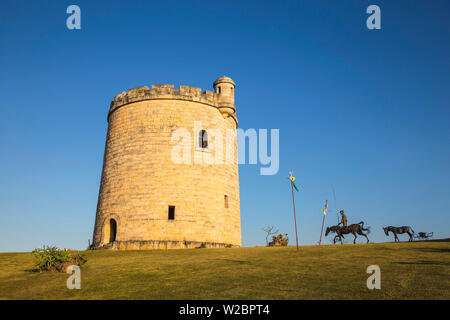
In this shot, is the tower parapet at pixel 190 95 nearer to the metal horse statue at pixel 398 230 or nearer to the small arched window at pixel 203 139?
the small arched window at pixel 203 139

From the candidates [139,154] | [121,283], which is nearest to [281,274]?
[121,283]

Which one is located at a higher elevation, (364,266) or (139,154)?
(139,154)

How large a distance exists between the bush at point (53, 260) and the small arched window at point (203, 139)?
12949mm

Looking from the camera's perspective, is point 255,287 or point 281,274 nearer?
point 255,287

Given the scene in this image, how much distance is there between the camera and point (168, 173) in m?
24.3

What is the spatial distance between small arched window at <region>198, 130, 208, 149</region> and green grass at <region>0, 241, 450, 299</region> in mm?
12144

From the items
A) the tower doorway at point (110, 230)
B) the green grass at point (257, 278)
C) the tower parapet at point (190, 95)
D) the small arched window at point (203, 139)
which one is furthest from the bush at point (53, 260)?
the tower parapet at point (190, 95)

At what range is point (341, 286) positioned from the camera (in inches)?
→ 361

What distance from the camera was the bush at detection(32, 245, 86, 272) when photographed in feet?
45.7

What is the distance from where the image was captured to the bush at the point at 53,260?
13.9m
